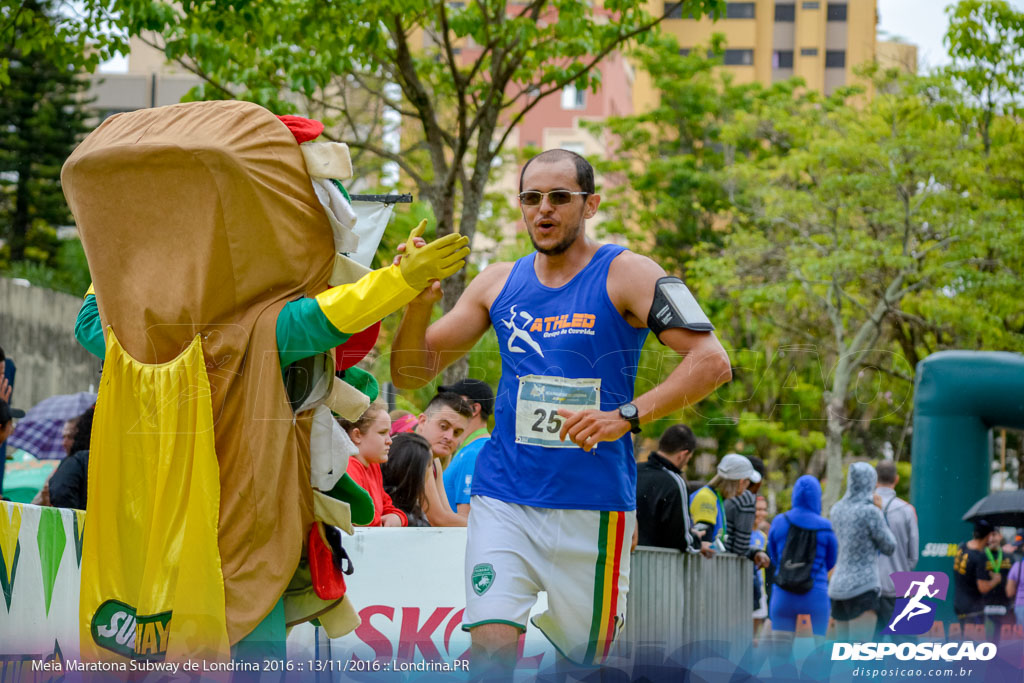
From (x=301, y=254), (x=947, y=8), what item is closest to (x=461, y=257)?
(x=301, y=254)

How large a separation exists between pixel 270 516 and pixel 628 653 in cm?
147

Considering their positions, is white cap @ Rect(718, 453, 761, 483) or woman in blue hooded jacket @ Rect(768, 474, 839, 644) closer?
white cap @ Rect(718, 453, 761, 483)

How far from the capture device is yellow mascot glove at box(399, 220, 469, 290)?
3.96m

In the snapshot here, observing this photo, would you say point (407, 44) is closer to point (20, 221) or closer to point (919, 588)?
point (919, 588)

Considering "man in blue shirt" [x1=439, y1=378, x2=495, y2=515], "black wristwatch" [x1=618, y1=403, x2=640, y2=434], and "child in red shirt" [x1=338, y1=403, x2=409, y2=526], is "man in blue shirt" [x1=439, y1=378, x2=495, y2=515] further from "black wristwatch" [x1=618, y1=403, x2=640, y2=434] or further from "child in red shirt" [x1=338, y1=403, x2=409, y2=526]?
"black wristwatch" [x1=618, y1=403, x2=640, y2=434]

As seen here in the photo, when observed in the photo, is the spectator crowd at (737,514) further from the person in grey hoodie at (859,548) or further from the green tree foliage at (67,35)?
the green tree foliage at (67,35)

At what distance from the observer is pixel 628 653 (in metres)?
4.63

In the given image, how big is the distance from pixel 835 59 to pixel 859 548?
58492 mm

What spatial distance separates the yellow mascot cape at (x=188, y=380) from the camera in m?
3.92

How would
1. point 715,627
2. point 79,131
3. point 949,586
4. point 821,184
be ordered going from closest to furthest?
point 715,627
point 949,586
point 821,184
point 79,131

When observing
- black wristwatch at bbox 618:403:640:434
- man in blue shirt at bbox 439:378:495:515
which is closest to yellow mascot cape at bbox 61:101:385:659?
black wristwatch at bbox 618:403:640:434

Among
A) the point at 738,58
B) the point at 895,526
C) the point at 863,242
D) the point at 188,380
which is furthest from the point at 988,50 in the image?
the point at 738,58

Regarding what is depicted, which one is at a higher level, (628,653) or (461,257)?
(461,257)

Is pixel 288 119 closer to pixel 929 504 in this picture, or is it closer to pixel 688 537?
pixel 688 537
